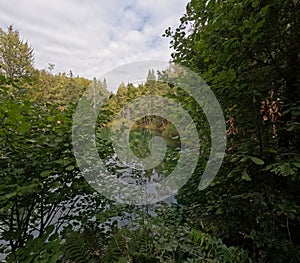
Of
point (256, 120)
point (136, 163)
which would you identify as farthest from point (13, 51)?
point (256, 120)

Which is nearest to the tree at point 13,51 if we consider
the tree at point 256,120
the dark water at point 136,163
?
the dark water at point 136,163

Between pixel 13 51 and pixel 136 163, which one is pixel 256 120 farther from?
pixel 13 51

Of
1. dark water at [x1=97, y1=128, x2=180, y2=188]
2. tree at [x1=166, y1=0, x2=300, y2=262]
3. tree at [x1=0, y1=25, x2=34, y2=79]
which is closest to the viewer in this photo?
tree at [x1=166, y1=0, x2=300, y2=262]

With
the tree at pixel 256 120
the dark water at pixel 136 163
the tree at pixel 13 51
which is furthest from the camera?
the tree at pixel 13 51

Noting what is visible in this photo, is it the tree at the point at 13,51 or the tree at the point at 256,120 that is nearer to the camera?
the tree at the point at 256,120

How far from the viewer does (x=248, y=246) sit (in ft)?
4.61

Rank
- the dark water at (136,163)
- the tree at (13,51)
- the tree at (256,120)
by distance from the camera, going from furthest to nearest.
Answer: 1. the tree at (13,51)
2. the dark water at (136,163)
3. the tree at (256,120)

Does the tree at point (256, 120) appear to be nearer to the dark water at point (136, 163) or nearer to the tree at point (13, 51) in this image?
the dark water at point (136, 163)

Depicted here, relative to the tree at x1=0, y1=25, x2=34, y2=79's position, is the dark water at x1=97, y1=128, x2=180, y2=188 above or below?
below

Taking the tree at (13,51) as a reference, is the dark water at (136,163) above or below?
below

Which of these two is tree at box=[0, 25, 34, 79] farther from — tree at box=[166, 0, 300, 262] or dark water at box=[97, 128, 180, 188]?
tree at box=[166, 0, 300, 262]

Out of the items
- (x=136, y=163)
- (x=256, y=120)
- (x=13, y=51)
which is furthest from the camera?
(x=13, y=51)

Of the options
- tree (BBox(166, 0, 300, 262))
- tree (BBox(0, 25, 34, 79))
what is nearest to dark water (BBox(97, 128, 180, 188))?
tree (BBox(166, 0, 300, 262))

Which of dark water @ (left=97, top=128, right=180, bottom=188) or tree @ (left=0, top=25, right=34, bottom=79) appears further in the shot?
tree @ (left=0, top=25, right=34, bottom=79)
